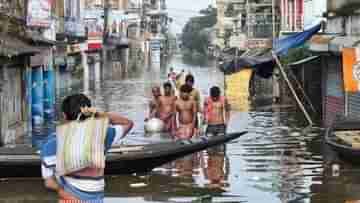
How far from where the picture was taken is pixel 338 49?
61.2ft

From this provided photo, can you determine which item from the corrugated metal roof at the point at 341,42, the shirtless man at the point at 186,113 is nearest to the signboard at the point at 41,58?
the corrugated metal roof at the point at 341,42

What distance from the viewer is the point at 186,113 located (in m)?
15.8

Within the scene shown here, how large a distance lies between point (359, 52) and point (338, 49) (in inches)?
125

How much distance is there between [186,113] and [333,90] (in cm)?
740

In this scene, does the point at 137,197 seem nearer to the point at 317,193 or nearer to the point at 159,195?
the point at 159,195

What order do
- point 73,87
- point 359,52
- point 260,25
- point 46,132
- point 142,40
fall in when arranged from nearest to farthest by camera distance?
point 359,52
point 46,132
point 73,87
point 260,25
point 142,40

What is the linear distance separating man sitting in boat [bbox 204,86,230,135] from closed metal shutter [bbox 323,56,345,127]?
17.9 ft

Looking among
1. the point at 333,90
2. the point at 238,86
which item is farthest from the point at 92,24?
the point at 333,90

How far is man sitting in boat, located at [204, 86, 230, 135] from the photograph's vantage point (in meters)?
15.8

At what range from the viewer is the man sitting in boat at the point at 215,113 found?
1584 cm

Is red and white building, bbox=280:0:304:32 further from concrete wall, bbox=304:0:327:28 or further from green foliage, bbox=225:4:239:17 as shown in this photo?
green foliage, bbox=225:4:239:17

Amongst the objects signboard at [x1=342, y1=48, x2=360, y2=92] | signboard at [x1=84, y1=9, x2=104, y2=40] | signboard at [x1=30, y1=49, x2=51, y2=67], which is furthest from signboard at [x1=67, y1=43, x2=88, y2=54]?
signboard at [x1=342, y1=48, x2=360, y2=92]

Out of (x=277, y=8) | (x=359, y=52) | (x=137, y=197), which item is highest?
(x=277, y=8)

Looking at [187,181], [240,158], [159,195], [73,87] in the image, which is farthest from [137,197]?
[73,87]
